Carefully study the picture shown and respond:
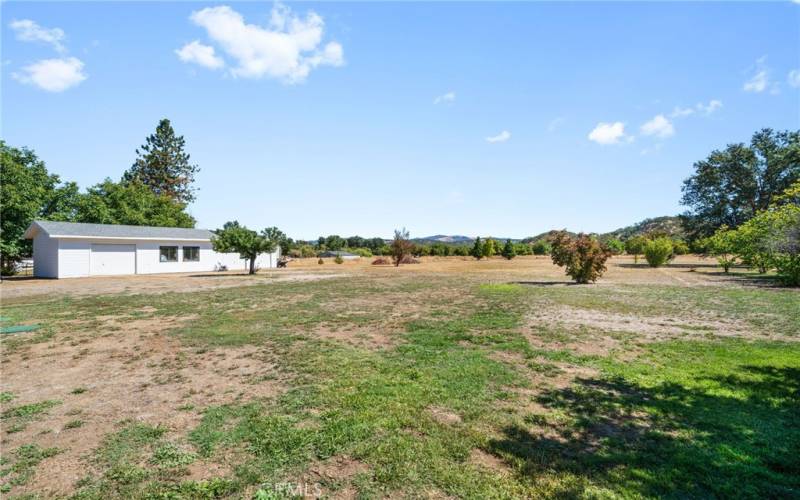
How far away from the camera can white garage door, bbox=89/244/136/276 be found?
26766mm

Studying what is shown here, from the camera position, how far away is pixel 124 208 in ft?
118

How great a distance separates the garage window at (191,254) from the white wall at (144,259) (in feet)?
0.81

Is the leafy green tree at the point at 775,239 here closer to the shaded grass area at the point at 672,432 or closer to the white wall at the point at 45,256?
the shaded grass area at the point at 672,432

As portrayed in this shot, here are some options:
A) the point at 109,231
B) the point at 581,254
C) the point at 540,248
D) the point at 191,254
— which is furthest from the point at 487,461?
the point at 540,248

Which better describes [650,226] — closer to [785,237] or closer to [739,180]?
[739,180]

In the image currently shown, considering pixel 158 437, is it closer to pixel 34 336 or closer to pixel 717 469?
Answer: pixel 717 469

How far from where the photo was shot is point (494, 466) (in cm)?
339

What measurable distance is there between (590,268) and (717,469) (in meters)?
19.1

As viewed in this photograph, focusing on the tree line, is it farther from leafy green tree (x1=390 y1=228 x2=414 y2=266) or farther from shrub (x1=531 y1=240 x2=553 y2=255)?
shrub (x1=531 y1=240 x2=553 y2=255)

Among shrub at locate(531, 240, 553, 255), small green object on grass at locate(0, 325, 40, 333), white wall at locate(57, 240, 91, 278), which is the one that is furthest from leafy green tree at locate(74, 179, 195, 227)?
shrub at locate(531, 240, 553, 255)

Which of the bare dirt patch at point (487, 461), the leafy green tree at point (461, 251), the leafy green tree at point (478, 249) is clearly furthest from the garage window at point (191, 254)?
the leafy green tree at point (461, 251)

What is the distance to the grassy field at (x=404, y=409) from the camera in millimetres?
3213

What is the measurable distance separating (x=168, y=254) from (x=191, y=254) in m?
2.02

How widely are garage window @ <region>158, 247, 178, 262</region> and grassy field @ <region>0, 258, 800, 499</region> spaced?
23854mm
